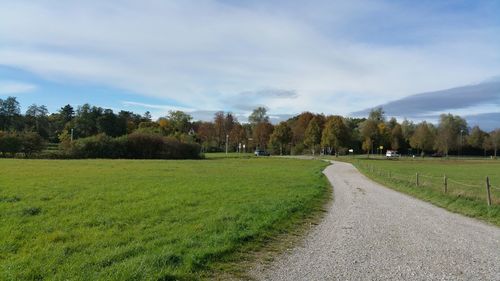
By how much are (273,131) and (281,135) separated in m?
8.67

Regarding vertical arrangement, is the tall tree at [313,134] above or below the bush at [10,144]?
above

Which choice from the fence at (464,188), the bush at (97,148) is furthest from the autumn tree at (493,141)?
the fence at (464,188)

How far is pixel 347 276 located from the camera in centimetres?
801

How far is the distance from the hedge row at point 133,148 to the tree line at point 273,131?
56.2ft

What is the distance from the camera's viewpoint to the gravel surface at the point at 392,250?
27.1 feet

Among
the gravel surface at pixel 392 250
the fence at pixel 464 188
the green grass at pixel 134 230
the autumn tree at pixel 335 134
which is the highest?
the autumn tree at pixel 335 134

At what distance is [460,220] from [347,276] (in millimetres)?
9955

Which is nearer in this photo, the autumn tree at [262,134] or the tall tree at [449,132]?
the tall tree at [449,132]

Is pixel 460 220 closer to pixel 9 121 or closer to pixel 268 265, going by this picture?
pixel 268 265

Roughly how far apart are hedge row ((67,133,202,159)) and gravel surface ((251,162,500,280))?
82003 mm

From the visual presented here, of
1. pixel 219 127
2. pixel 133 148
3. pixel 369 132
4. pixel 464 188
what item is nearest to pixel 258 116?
pixel 219 127

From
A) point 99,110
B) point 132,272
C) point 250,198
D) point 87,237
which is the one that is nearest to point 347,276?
point 132,272

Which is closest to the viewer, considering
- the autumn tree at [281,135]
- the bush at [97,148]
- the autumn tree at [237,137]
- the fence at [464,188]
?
the fence at [464,188]

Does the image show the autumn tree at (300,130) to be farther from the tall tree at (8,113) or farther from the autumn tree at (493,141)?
the tall tree at (8,113)
